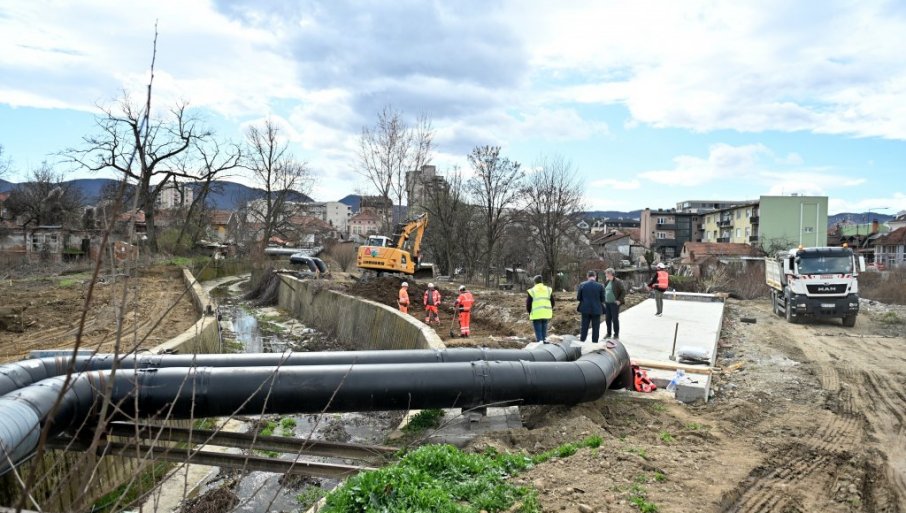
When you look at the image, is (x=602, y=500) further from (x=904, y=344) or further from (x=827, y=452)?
(x=904, y=344)

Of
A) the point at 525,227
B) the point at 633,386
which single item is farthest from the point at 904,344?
the point at 525,227

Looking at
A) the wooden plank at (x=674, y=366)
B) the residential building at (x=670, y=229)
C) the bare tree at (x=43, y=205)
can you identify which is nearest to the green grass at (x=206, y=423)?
the wooden plank at (x=674, y=366)

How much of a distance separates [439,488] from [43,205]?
6031cm

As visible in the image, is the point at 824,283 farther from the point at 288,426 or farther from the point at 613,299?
the point at 288,426

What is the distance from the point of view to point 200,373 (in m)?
6.84

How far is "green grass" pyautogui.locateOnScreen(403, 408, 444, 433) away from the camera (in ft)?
26.9

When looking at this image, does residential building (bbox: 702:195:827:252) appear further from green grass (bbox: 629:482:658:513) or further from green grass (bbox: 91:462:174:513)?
green grass (bbox: 91:462:174:513)

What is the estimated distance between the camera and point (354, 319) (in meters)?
20.7

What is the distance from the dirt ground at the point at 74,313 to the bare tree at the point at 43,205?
26924 mm

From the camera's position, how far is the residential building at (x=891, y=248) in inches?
2298

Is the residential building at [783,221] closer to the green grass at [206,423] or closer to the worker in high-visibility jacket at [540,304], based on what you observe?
the worker in high-visibility jacket at [540,304]

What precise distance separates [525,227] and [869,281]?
20.7 metres

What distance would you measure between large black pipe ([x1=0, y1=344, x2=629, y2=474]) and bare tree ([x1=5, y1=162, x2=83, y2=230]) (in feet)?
165

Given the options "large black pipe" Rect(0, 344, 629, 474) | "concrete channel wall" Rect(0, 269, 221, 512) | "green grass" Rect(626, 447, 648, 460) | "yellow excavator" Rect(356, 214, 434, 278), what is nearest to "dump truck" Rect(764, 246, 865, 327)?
"large black pipe" Rect(0, 344, 629, 474)
